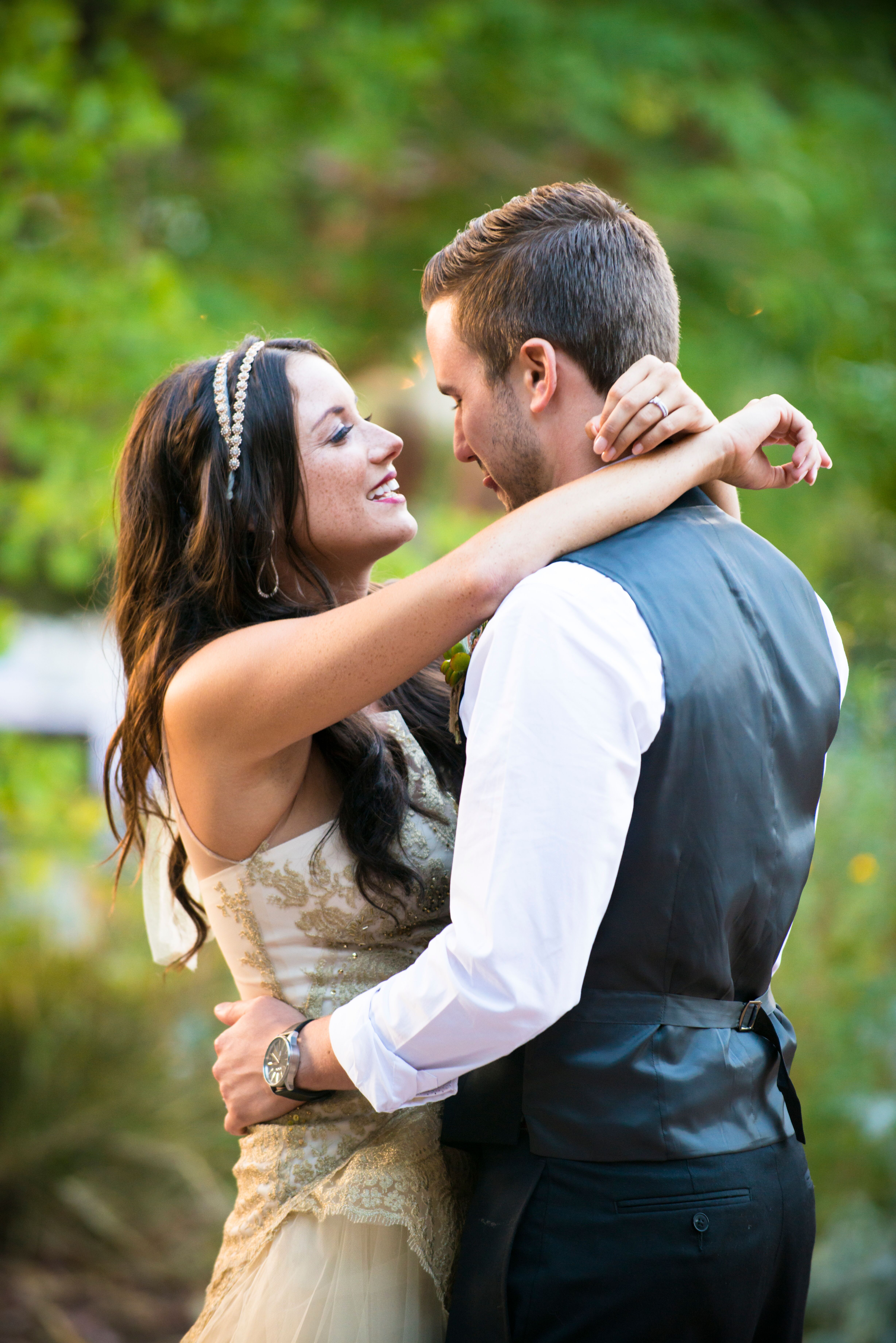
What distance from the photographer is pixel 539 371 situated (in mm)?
1699

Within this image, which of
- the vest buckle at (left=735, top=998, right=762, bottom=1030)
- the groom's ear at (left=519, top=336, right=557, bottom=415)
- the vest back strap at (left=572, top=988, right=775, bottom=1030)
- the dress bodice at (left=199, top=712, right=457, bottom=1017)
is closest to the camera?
the vest back strap at (left=572, top=988, right=775, bottom=1030)

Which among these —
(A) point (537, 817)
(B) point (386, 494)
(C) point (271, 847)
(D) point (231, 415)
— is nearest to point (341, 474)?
(B) point (386, 494)

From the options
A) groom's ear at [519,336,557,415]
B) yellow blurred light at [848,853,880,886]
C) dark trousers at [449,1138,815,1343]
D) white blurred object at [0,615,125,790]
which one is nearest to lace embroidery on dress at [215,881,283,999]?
dark trousers at [449,1138,815,1343]

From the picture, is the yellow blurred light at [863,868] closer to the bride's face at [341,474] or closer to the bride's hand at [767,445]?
the bride's hand at [767,445]

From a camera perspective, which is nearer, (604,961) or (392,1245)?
(604,961)

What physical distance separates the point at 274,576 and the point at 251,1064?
2.82 ft

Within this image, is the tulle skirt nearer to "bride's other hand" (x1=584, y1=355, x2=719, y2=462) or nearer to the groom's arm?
the groom's arm

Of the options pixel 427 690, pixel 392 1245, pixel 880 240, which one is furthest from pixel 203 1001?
pixel 880 240

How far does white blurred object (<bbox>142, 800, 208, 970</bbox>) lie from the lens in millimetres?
2477

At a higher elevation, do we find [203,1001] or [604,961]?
[604,961]

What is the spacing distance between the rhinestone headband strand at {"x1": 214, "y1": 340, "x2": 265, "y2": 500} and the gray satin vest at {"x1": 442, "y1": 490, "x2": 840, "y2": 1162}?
2.57 feet

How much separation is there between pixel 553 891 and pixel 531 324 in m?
0.85

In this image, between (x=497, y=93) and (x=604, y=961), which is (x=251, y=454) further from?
(x=497, y=93)

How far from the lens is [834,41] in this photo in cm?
569
